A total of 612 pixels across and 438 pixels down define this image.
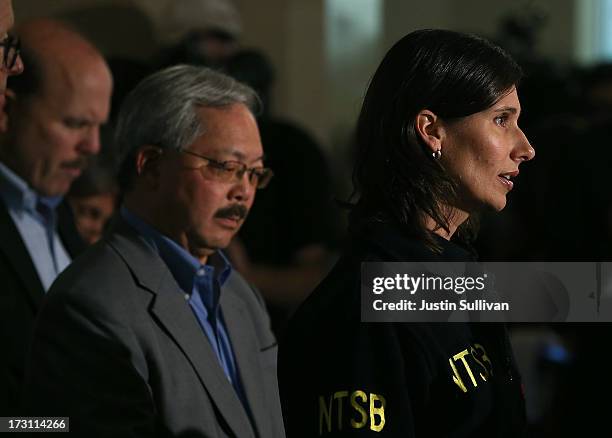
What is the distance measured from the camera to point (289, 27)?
5766mm

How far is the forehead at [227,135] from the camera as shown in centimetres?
284

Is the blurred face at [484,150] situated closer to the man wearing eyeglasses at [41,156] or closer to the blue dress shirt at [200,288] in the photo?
the blue dress shirt at [200,288]

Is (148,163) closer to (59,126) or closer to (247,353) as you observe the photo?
(247,353)

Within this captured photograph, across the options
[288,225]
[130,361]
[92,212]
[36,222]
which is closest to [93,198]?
[92,212]

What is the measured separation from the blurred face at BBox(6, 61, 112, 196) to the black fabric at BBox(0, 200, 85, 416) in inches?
9.8

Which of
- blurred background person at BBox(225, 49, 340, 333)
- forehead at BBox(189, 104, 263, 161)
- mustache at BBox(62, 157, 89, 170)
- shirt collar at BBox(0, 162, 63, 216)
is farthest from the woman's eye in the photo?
blurred background person at BBox(225, 49, 340, 333)

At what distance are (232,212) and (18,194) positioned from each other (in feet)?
2.47

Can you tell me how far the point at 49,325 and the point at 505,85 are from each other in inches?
40.9

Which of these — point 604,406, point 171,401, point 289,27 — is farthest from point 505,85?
point 289,27

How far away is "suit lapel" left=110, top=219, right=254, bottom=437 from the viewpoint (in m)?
2.60

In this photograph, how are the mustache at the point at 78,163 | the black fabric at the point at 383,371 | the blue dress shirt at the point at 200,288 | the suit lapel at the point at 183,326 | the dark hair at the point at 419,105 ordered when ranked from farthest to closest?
1. the mustache at the point at 78,163
2. the blue dress shirt at the point at 200,288
3. the suit lapel at the point at 183,326
4. the dark hair at the point at 419,105
5. the black fabric at the point at 383,371

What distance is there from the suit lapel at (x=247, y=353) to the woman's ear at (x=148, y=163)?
315 mm

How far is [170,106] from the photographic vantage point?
285 centimetres

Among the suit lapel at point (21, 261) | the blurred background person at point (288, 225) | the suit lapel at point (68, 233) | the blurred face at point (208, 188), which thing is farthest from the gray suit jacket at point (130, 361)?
the blurred background person at point (288, 225)
